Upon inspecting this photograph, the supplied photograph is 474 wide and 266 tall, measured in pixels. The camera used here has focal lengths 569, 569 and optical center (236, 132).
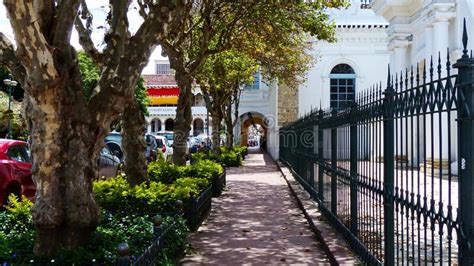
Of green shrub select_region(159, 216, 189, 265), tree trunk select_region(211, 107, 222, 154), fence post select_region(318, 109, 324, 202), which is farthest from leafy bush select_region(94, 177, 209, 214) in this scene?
tree trunk select_region(211, 107, 222, 154)

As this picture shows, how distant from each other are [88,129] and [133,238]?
1.30m

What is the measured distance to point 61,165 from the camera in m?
5.55

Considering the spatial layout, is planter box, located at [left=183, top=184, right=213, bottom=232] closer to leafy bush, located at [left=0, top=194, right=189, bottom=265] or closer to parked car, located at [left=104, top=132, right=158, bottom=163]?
leafy bush, located at [left=0, top=194, right=189, bottom=265]

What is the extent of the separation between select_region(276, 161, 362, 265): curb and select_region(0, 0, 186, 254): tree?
3.04 m

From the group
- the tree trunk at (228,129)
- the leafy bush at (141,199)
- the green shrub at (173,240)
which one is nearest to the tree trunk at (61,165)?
the green shrub at (173,240)

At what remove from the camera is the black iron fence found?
3395mm

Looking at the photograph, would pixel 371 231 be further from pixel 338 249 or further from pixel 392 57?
pixel 392 57

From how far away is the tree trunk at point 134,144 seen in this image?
10.1 meters

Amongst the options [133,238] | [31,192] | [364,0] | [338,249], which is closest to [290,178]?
[31,192]

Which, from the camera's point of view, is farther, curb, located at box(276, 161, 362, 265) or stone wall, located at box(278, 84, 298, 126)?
stone wall, located at box(278, 84, 298, 126)

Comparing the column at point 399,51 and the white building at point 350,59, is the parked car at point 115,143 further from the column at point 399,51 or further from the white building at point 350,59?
the white building at point 350,59

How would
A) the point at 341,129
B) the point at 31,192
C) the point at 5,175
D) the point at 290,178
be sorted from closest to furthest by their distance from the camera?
the point at 341,129 < the point at 5,175 < the point at 31,192 < the point at 290,178

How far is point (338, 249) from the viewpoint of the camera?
7.48 metres

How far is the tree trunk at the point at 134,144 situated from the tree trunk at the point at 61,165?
438 cm
